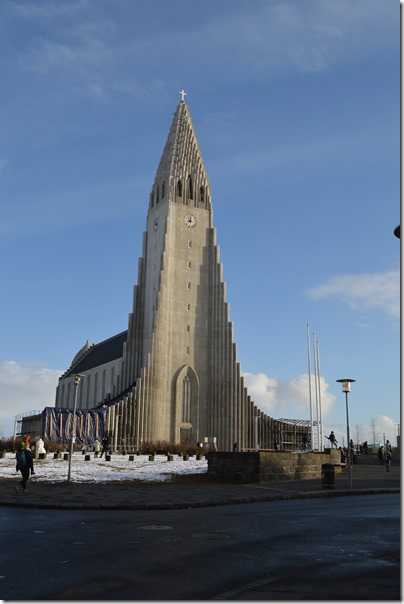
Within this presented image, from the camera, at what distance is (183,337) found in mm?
81625

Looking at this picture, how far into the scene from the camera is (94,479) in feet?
88.7

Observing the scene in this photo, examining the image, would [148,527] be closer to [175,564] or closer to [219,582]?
[175,564]

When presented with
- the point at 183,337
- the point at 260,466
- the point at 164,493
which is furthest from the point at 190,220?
the point at 164,493

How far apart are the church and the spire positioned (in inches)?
5.6

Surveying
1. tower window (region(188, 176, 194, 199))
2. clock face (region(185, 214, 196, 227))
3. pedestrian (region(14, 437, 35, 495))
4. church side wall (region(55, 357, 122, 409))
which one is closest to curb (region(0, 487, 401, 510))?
pedestrian (region(14, 437, 35, 495))

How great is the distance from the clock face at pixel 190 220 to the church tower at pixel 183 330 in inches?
5.3

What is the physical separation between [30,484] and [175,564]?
17.7 metres

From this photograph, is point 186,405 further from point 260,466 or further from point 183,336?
point 260,466

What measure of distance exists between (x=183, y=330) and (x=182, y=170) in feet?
73.7

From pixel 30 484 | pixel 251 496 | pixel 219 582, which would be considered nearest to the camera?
pixel 219 582

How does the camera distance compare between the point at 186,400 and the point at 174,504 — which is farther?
the point at 186,400

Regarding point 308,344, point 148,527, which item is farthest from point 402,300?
point 308,344

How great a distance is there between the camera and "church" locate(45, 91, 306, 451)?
78250mm

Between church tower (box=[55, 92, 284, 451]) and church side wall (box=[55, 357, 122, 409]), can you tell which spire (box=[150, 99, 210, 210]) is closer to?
church tower (box=[55, 92, 284, 451])
